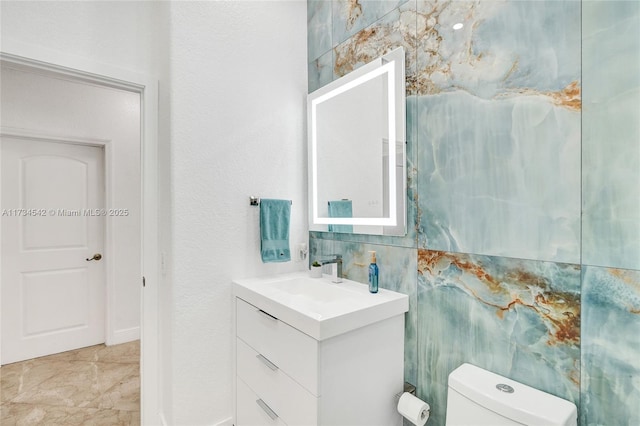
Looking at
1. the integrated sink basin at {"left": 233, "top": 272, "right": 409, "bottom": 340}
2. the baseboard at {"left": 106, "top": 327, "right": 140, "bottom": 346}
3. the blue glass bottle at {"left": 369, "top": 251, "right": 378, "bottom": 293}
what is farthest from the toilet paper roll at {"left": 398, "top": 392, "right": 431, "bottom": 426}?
the baseboard at {"left": 106, "top": 327, "right": 140, "bottom": 346}

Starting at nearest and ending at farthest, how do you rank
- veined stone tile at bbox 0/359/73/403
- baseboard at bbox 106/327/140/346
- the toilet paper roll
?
the toilet paper roll, veined stone tile at bbox 0/359/73/403, baseboard at bbox 106/327/140/346

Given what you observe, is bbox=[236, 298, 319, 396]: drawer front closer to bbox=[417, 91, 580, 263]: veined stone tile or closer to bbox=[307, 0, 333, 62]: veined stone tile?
bbox=[417, 91, 580, 263]: veined stone tile

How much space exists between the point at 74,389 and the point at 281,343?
1.97m

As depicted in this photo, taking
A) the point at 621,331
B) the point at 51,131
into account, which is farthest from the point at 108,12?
the point at 621,331

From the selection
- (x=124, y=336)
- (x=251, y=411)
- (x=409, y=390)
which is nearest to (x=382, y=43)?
(x=409, y=390)

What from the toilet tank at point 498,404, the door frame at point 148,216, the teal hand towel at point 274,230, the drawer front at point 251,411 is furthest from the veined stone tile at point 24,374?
the toilet tank at point 498,404

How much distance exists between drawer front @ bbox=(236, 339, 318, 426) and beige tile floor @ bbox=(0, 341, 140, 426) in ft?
3.02

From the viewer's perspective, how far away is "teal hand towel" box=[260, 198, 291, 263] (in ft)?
5.91

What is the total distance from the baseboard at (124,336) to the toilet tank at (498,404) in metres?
3.09

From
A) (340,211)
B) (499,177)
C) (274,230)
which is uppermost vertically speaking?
(499,177)

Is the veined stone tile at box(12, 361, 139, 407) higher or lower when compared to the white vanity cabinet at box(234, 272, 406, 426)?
lower

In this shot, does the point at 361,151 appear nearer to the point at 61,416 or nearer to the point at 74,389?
the point at 61,416

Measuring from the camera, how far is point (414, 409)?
49.8 inches

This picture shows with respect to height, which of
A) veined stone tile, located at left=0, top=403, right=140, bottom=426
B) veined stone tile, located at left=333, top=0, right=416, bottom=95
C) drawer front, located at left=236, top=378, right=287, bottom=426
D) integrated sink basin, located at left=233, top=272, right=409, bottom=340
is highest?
veined stone tile, located at left=333, top=0, right=416, bottom=95
